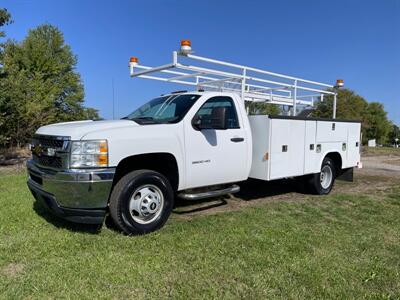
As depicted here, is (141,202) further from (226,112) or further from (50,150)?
(226,112)

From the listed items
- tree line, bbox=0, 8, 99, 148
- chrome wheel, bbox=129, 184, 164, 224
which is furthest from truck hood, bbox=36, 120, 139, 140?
tree line, bbox=0, 8, 99, 148

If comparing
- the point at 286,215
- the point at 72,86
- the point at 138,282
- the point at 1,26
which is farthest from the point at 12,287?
the point at 72,86

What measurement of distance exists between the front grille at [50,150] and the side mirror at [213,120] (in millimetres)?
1883

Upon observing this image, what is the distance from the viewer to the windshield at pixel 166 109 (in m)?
5.38

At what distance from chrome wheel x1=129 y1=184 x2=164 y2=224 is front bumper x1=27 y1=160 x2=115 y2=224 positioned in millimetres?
428

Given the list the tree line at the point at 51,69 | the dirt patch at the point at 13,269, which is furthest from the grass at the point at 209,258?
the tree line at the point at 51,69

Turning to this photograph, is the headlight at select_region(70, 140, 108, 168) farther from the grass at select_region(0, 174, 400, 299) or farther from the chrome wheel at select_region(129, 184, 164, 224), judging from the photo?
the grass at select_region(0, 174, 400, 299)

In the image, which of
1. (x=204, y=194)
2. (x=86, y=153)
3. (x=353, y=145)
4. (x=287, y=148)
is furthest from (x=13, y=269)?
(x=353, y=145)

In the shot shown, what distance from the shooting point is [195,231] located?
4945 millimetres

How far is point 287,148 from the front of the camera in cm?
665

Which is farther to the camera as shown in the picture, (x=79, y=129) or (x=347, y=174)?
(x=347, y=174)

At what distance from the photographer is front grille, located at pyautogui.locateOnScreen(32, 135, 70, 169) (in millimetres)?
4406

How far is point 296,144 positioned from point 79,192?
13.9 ft

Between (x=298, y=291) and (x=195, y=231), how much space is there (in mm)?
1892
